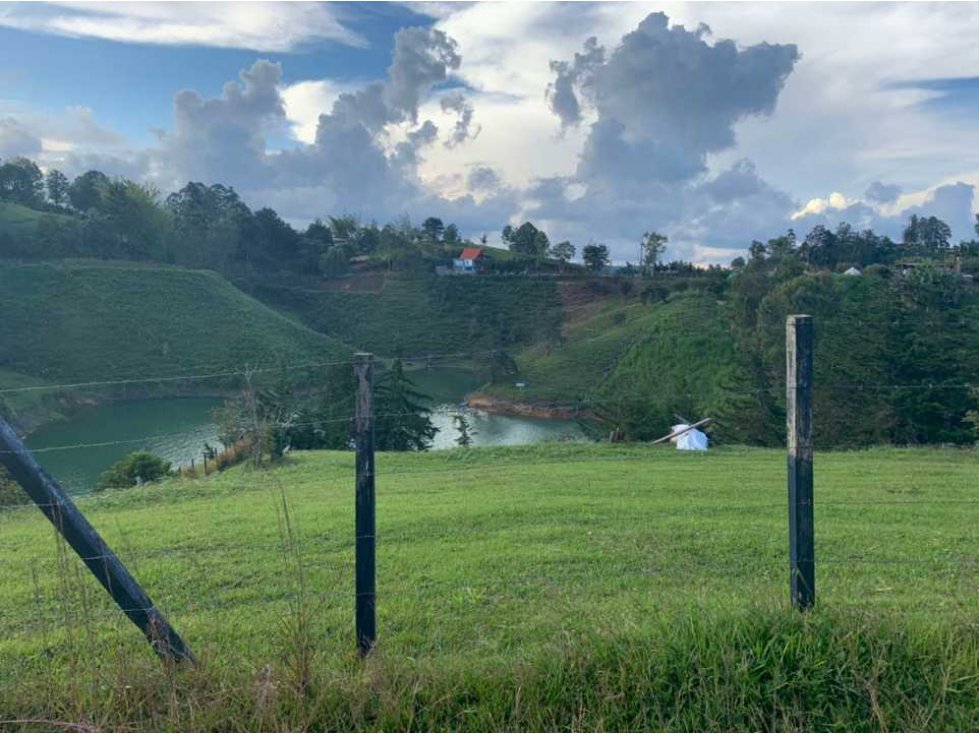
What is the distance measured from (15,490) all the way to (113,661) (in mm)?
11244

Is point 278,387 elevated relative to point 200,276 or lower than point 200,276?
lower

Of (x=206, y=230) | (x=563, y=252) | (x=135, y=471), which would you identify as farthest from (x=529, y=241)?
(x=135, y=471)

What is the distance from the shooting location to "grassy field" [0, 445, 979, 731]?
119 inches

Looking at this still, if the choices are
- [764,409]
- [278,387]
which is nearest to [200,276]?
[278,387]

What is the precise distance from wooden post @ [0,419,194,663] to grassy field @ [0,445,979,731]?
124 millimetres

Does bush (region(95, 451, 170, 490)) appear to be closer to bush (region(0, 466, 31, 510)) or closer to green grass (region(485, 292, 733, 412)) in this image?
bush (region(0, 466, 31, 510))

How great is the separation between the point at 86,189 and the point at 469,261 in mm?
38203

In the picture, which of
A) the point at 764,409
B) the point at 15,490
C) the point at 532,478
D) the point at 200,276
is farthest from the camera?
the point at 200,276

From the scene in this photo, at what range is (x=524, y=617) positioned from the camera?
14.4 feet

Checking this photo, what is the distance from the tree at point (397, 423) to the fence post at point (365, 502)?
69.3 ft

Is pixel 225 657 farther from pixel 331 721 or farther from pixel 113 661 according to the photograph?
pixel 331 721

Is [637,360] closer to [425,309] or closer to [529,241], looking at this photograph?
[425,309]

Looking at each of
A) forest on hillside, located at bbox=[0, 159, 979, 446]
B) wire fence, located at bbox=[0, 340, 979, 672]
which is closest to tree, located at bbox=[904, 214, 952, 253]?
forest on hillside, located at bbox=[0, 159, 979, 446]

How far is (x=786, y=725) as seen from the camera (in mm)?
2963
